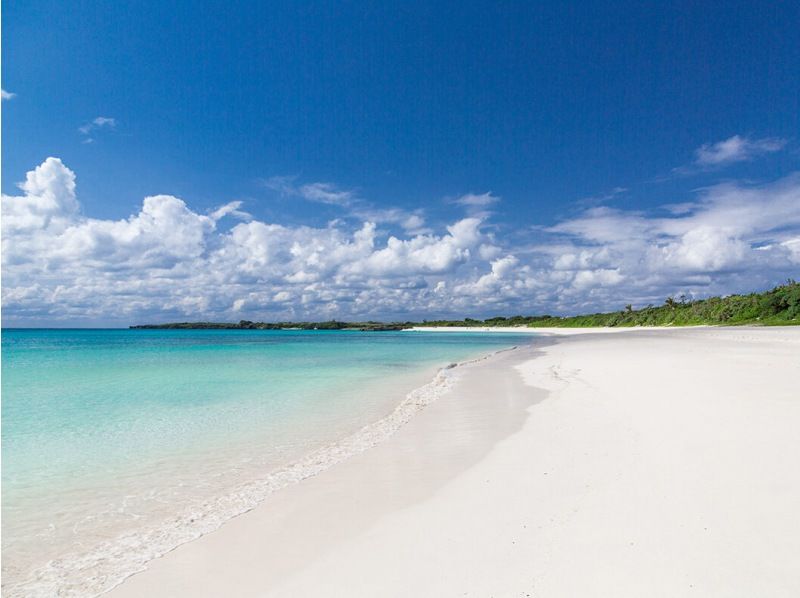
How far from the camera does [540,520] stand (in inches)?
191

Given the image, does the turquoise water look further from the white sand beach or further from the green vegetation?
the green vegetation

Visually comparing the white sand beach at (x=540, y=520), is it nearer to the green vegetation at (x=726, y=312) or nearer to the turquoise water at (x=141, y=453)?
the turquoise water at (x=141, y=453)

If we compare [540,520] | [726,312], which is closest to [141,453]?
[540,520]

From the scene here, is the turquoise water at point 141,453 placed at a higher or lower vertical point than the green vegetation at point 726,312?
lower

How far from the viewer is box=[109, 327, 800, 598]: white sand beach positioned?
3779 mm

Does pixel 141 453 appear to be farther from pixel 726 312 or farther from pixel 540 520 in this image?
pixel 726 312

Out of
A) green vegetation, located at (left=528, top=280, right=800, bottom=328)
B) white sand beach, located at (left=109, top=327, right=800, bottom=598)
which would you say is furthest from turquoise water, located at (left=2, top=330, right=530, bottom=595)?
green vegetation, located at (left=528, top=280, right=800, bottom=328)

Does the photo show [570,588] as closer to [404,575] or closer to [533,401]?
[404,575]

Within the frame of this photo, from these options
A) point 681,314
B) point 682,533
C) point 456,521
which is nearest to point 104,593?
point 456,521

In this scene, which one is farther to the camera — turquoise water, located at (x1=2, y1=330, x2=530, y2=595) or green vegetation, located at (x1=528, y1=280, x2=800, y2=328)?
green vegetation, located at (x1=528, y1=280, x2=800, y2=328)

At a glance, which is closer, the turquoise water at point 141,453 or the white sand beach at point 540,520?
the white sand beach at point 540,520

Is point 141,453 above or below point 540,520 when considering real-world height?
below

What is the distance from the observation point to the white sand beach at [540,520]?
3.78m

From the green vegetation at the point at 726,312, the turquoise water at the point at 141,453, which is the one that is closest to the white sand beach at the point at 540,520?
the turquoise water at the point at 141,453
